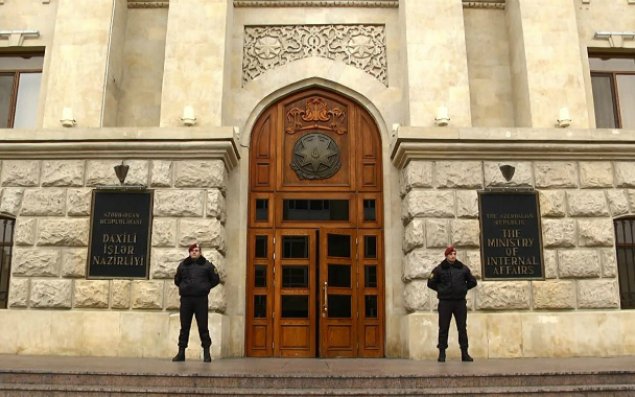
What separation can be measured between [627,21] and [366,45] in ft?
20.6

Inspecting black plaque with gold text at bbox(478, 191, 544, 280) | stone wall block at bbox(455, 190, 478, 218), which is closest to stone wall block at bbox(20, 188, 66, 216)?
stone wall block at bbox(455, 190, 478, 218)

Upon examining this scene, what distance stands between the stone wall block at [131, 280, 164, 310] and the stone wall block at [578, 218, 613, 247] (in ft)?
28.0

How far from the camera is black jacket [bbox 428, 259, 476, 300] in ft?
35.0

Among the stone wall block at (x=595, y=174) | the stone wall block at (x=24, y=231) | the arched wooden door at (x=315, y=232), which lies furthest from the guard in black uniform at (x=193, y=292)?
the stone wall block at (x=595, y=174)

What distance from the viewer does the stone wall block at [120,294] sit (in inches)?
473

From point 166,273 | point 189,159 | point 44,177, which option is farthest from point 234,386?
point 44,177

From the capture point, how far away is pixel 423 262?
1226cm

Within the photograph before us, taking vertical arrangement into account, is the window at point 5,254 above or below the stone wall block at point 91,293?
above

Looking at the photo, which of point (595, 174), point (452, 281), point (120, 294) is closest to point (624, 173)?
point (595, 174)

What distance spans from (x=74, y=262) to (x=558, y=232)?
9.78 meters

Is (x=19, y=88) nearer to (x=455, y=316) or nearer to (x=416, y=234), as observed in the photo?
(x=416, y=234)

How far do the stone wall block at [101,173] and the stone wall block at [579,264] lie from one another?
30.2 feet

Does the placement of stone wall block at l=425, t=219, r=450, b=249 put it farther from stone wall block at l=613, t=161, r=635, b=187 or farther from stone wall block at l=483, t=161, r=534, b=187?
stone wall block at l=613, t=161, r=635, b=187

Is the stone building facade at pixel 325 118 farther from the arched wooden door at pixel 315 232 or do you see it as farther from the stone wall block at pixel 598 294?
the arched wooden door at pixel 315 232
